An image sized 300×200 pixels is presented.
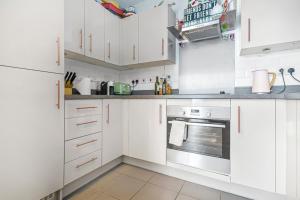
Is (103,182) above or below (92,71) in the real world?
below

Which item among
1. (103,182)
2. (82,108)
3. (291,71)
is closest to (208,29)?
(291,71)

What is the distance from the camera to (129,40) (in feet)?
7.64

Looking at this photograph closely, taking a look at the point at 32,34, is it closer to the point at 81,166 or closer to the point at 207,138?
the point at 81,166

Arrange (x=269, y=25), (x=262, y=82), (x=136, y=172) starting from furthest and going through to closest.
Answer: (x=136, y=172)
(x=262, y=82)
(x=269, y=25)

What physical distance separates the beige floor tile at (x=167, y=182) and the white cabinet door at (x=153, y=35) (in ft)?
4.76

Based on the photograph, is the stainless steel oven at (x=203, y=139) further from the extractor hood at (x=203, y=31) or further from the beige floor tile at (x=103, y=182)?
the extractor hood at (x=203, y=31)

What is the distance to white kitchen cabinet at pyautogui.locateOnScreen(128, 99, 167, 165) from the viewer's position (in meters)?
1.76

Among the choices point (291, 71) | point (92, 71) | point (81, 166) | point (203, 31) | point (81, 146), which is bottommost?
point (81, 166)

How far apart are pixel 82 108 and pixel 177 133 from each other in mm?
984

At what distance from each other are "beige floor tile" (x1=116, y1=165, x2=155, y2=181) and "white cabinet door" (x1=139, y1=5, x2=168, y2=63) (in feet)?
4.70

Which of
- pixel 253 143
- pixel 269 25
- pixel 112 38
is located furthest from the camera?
pixel 112 38

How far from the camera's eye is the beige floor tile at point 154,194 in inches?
55.8

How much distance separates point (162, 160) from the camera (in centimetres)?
175

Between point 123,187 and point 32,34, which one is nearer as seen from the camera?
point 32,34
